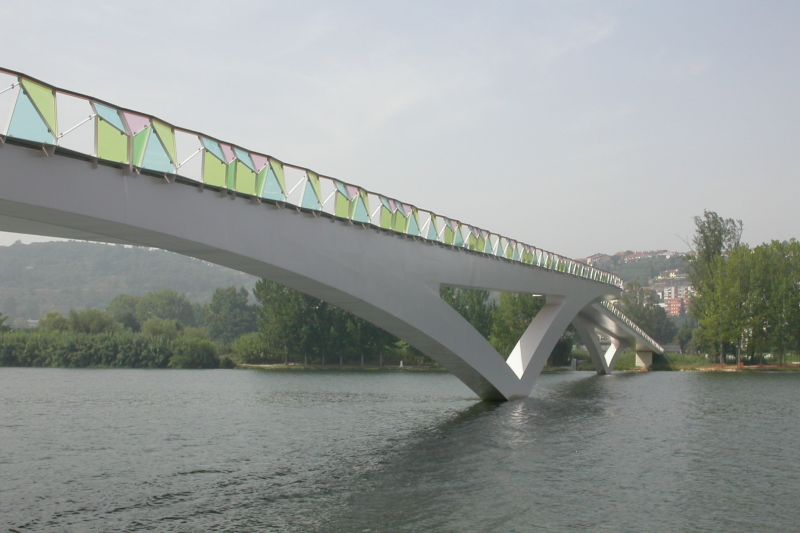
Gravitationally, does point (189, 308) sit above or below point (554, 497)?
above

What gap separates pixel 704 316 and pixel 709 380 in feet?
65.3

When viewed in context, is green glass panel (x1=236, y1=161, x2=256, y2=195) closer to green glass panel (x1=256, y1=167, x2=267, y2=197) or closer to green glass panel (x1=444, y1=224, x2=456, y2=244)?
green glass panel (x1=256, y1=167, x2=267, y2=197)

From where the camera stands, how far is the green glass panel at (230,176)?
18.8m

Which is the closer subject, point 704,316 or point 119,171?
point 119,171

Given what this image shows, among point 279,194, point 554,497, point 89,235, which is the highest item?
point 279,194

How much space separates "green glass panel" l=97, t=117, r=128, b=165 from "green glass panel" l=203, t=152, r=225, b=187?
94.6 inches

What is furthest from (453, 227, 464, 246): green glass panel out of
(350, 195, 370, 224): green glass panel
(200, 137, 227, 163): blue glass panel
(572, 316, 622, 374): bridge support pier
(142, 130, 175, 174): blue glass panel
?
(572, 316, 622, 374): bridge support pier

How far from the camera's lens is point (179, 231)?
17031mm

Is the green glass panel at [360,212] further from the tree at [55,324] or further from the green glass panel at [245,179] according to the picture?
the tree at [55,324]

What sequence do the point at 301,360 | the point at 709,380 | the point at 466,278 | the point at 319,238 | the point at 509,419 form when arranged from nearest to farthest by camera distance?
the point at 319,238, the point at 509,419, the point at 466,278, the point at 709,380, the point at 301,360

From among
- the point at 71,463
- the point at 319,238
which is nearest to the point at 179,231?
the point at 319,238

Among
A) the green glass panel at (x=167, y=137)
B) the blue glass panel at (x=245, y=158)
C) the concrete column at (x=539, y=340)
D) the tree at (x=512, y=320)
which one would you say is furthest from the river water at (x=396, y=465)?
the tree at (x=512, y=320)

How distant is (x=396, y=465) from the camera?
2102 cm

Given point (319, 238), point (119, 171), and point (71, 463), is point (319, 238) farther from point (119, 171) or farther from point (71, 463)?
point (71, 463)
